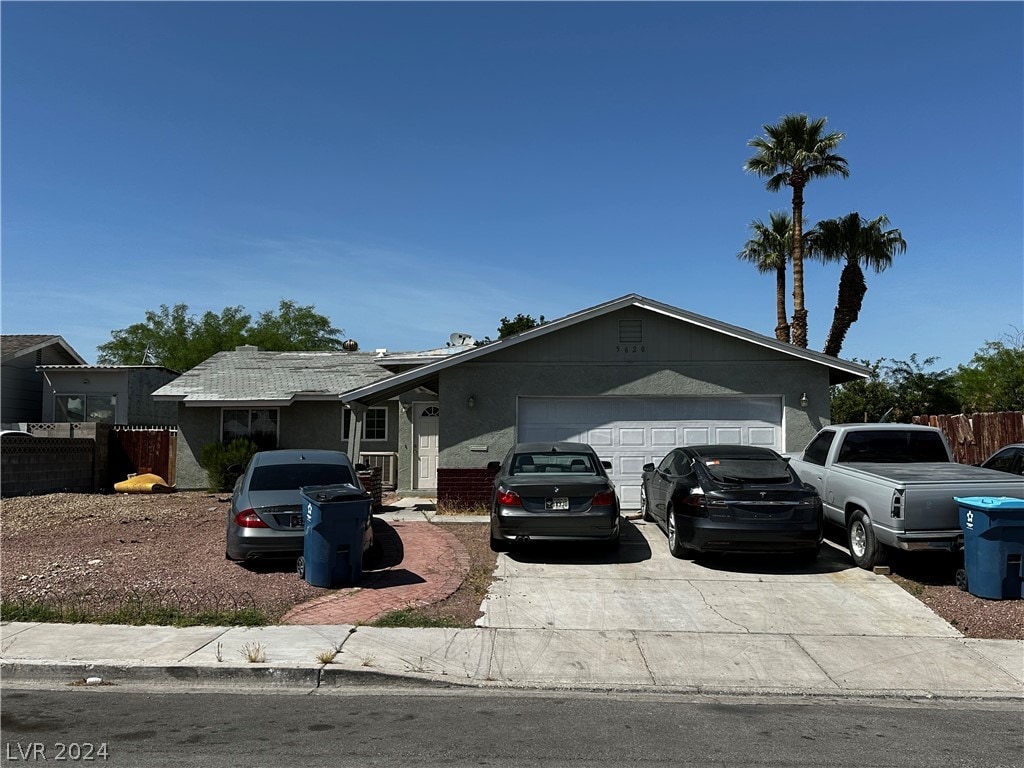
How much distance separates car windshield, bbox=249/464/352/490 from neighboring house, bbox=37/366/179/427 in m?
16.9

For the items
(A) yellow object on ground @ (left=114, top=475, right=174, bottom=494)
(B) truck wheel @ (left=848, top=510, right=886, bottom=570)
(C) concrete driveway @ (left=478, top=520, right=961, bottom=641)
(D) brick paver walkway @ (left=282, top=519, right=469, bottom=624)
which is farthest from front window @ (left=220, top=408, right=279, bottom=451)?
(B) truck wheel @ (left=848, top=510, right=886, bottom=570)

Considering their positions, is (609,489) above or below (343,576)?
above

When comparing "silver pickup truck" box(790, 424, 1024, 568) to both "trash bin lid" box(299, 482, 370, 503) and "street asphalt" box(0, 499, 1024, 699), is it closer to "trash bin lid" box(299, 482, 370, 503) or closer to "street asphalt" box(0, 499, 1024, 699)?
"street asphalt" box(0, 499, 1024, 699)

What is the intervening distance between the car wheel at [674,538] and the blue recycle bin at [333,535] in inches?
168

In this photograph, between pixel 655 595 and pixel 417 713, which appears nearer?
pixel 417 713

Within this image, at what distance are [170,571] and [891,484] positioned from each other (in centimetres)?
885

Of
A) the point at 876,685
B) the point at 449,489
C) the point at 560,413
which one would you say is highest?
the point at 560,413

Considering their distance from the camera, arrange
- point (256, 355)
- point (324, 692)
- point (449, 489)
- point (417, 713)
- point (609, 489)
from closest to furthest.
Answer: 1. point (417, 713)
2. point (324, 692)
3. point (609, 489)
4. point (449, 489)
5. point (256, 355)

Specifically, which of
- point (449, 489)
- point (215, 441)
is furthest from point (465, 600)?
point (215, 441)

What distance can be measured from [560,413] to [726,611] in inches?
261

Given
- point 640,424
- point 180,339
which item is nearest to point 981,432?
A: point 640,424

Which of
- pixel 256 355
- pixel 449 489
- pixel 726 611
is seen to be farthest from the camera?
pixel 256 355

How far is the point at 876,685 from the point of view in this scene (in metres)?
6.62

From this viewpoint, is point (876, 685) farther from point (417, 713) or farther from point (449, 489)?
point (449, 489)
